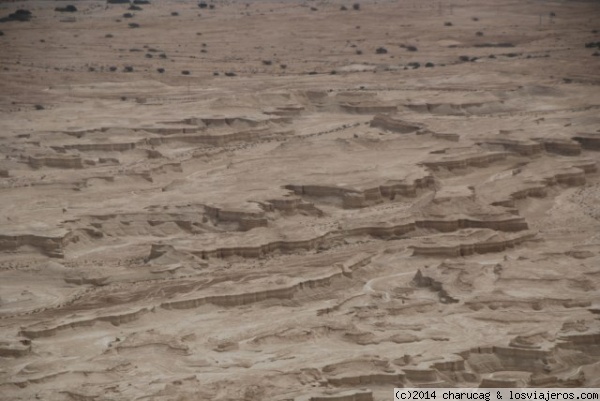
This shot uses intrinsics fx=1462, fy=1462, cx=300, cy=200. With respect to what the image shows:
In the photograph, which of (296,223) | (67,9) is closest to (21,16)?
(67,9)

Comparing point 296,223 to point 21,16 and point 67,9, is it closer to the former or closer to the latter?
point 21,16

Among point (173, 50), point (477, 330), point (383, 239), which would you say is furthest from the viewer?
point (173, 50)

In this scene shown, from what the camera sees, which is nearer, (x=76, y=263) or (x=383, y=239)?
(x=76, y=263)

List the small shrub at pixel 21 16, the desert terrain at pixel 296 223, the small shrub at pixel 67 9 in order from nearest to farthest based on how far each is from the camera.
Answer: the desert terrain at pixel 296 223, the small shrub at pixel 21 16, the small shrub at pixel 67 9

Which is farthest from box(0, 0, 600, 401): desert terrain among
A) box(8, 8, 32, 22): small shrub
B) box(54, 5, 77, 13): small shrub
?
box(54, 5, 77, 13): small shrub

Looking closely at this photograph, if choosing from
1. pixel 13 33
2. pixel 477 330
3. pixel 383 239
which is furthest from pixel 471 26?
pixel 477 330

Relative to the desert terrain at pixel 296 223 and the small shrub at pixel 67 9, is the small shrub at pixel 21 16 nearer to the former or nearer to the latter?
the small shrub at pixel 67 9

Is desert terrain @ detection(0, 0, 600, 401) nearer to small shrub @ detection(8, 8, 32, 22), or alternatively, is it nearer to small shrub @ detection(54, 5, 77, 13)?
small shrub @ detection(8, 8, 32, 22)

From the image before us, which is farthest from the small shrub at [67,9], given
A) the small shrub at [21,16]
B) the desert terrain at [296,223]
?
the desert terrain at [296,223]

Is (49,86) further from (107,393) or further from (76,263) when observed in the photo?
(107,393)
